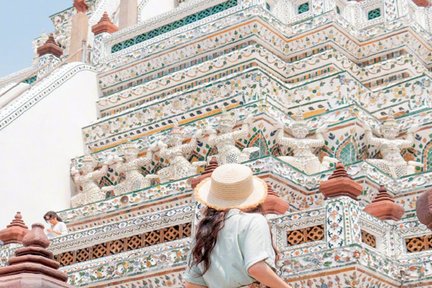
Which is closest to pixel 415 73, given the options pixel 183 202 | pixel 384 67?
pixel 384 67

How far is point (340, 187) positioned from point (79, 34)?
10608 mm

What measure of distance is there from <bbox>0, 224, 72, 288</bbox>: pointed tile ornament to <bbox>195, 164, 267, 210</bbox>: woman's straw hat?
1.72 meters

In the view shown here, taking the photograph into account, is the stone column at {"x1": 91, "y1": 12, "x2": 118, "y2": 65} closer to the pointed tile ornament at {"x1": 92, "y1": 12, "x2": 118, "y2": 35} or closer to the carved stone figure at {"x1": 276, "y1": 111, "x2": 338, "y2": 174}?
the pointed tile ornament at {"x1": 92, "y1": 12, "x2": 118, "y2": 35}

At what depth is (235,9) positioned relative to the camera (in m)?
13.0

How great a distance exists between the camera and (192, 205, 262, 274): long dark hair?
3424 millimetres

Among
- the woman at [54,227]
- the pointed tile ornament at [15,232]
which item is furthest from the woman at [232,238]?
the woman at [54,227]

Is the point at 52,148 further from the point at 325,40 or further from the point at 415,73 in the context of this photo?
the point at 415,73

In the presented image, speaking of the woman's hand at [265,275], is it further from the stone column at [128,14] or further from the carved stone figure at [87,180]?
the stone column at [128,14]

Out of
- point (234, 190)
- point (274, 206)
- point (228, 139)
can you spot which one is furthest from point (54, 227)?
point (234, 190)

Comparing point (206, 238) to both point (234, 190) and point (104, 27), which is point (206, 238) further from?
point (104, 27)

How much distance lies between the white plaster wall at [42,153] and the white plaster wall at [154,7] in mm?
4023

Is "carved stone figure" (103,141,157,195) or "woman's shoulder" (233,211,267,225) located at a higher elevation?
"carved stone figure" (103,141,157,195)

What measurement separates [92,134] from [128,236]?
494 centimetres

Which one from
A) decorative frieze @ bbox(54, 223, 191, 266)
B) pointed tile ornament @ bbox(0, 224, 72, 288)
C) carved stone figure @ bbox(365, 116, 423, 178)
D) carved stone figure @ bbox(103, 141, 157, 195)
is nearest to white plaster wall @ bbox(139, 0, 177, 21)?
carved stone figure @ bbox(103, 141, 157, 195)
